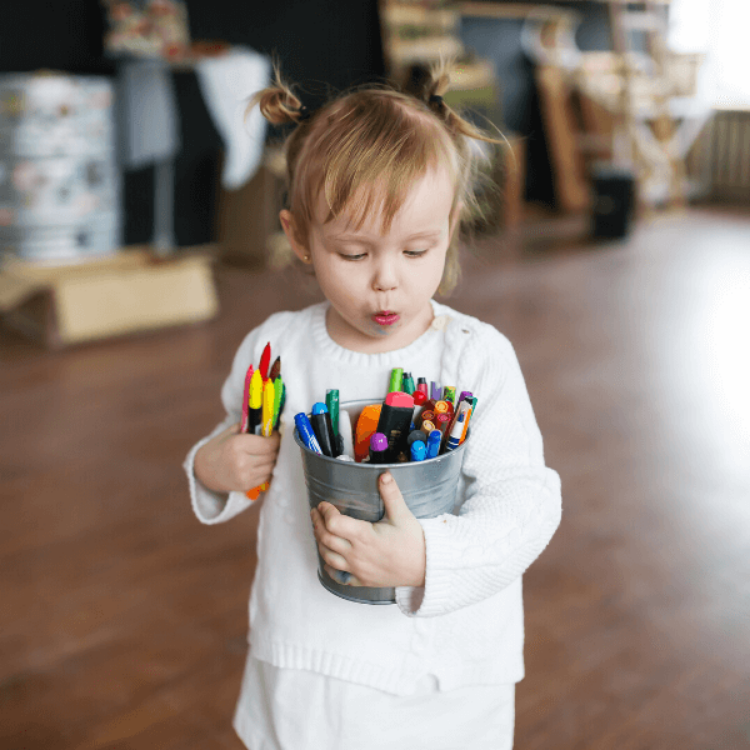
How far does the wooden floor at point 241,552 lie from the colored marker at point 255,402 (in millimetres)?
183

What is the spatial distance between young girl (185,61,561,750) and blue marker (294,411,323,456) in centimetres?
5

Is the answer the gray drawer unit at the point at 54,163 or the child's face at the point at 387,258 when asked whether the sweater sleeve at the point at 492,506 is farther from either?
the gray drawer unit at the point at 54,163

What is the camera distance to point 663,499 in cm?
186

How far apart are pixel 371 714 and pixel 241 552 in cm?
100

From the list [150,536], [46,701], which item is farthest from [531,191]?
[46,701]

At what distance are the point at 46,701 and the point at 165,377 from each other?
138 cm

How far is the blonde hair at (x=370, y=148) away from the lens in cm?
59

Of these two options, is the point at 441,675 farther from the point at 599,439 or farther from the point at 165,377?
the point at 165,377

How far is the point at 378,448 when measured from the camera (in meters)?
0.54

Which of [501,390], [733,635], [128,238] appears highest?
[501,390]

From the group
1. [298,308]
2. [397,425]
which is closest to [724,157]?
[298,308]

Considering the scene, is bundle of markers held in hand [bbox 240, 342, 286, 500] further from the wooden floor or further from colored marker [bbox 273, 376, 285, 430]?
the wooden floor

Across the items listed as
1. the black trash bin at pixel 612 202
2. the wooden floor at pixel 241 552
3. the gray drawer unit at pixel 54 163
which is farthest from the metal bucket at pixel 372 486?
the black trash bin at pixel 612 202

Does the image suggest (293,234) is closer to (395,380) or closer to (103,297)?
(395,380)
